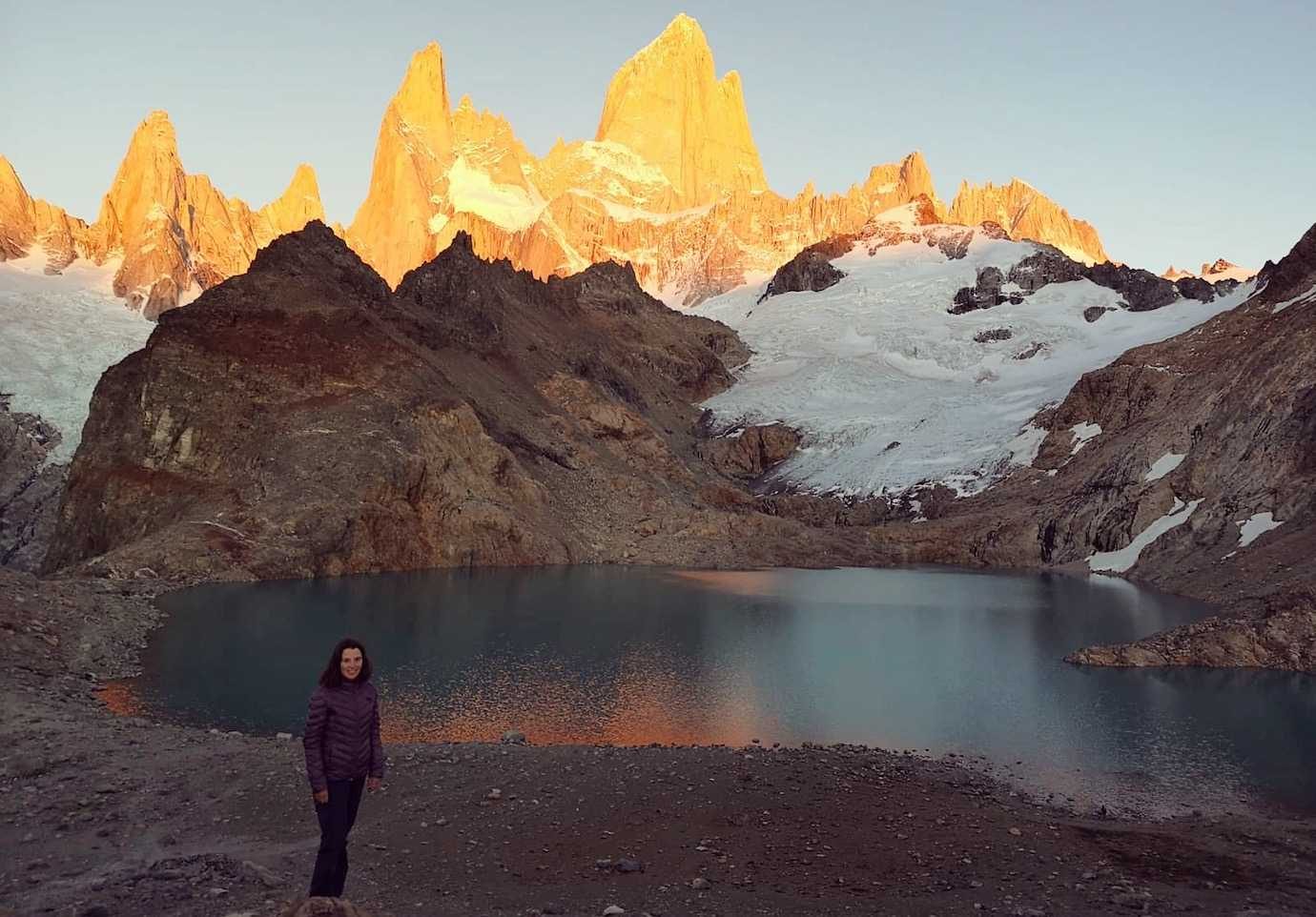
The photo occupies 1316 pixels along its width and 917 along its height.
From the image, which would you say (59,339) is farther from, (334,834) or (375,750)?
(334,834)

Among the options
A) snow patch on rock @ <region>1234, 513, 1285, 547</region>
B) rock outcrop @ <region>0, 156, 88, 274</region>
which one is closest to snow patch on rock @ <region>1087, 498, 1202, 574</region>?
snow patch on rock @ <region>1234, 513, 1285, 547</region>

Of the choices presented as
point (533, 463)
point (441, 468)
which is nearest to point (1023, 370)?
point (533, 463)

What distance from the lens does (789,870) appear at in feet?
51.6

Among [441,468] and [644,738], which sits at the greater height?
[441,468]

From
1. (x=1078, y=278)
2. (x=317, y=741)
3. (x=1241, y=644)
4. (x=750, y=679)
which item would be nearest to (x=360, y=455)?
(x=750, y=679)

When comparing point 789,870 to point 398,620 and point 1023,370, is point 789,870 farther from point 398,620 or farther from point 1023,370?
point 1023,370

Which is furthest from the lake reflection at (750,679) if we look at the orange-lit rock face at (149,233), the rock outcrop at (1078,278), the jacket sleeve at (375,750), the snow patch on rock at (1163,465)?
the orange-lit rock face at (149,233)

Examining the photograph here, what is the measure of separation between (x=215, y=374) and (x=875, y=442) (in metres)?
82.0

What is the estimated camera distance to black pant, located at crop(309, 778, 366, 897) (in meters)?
11.3

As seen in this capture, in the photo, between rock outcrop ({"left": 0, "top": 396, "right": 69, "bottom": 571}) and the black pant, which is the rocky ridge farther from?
the black pant

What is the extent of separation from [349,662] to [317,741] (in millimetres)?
927

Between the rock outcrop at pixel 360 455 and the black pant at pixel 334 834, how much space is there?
52.6m

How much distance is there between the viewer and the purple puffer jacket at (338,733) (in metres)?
11.3

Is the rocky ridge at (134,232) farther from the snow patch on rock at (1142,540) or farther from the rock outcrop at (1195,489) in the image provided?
the snow patch on rock at (1142,540)
